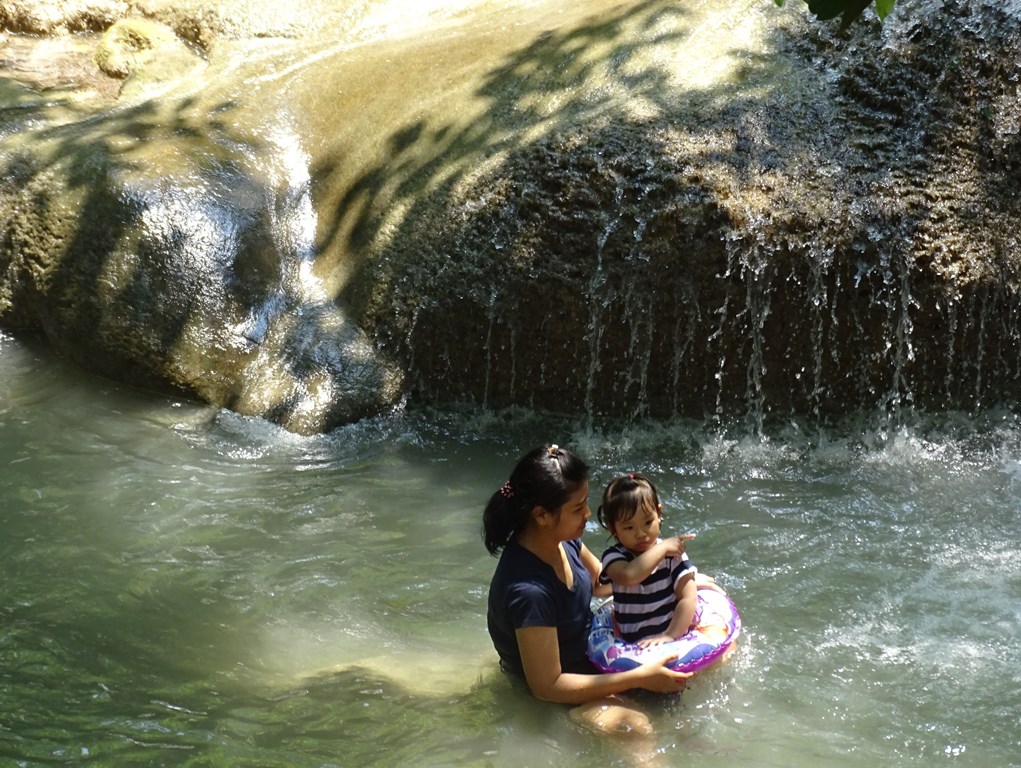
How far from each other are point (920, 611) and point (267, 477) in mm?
3380

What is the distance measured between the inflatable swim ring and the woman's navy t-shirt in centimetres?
7

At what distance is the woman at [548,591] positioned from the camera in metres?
4.06

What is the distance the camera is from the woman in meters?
4.06

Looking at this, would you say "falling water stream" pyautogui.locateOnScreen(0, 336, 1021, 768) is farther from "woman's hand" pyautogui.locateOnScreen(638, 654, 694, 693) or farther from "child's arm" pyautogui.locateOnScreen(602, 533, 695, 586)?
"child's arm" pyautogui.locateOnScreen(602, 533, 695, 586)

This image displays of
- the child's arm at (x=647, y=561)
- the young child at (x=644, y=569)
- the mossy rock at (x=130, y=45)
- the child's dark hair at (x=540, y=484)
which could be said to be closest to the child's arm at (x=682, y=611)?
the young child at (x=644, y=569)

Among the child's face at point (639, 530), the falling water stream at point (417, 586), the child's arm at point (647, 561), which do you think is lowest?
the falling water stream at point (417, 586)

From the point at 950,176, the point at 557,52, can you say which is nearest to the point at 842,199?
the point at 950,176

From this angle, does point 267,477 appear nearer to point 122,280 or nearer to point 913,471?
point 122,280

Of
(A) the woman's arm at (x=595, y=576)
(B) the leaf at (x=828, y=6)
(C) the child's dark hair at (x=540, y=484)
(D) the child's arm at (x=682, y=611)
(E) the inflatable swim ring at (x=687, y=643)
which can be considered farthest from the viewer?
(A) the woman's arm at (x=595, y=576)

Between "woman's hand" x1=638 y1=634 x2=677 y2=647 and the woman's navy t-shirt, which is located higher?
the woman's navy t-shirt

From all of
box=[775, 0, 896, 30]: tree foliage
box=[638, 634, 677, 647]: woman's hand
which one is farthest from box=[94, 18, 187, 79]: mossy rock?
box=[775, 0, 896, 30]: tree foliage

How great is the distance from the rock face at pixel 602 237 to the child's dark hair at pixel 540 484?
121 inches

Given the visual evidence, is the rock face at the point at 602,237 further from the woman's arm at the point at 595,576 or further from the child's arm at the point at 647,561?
the child's arm at the point at 647,561

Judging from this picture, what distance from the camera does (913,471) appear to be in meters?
6.54
